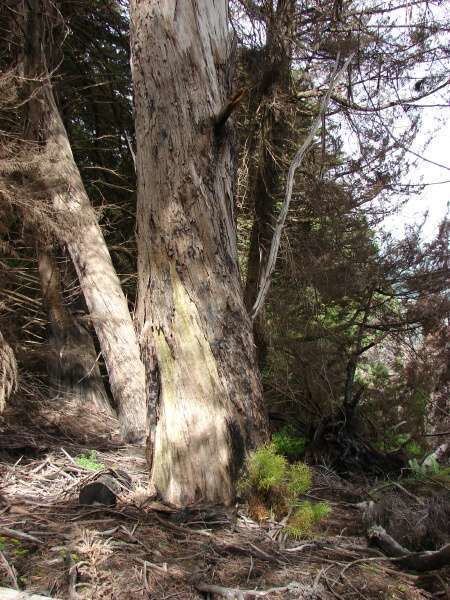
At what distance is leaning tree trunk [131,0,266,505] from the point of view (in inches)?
115

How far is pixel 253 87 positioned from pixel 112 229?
3194 millimetres

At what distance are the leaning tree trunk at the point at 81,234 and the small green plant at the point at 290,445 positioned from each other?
1342 mm

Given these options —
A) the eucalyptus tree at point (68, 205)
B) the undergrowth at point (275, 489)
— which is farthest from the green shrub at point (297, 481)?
the eucalyptus tree at point (68, 205)

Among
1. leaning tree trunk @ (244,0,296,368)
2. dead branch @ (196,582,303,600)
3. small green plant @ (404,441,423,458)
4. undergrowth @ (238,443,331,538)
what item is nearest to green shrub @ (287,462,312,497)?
undergrowth @ (238,443,331,538)

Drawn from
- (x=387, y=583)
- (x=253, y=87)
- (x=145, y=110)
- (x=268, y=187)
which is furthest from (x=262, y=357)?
A: (x=387, y=583)

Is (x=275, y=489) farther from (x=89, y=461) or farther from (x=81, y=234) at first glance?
(x=81, y=234)

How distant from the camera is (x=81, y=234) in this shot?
572 centimetres

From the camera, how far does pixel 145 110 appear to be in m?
3.36

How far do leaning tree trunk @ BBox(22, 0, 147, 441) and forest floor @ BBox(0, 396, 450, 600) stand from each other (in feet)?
6.55

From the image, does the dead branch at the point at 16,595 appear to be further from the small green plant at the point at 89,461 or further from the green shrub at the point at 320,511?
the small green plant at the point at 89,461

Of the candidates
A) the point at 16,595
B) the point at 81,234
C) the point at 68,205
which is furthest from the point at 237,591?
the point at 68,205

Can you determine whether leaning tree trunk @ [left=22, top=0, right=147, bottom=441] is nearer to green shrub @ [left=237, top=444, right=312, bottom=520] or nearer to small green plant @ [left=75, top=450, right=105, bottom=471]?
small green plant @ [left=75, top=450, right=105, bottom=471]

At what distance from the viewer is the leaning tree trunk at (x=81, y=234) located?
529cm

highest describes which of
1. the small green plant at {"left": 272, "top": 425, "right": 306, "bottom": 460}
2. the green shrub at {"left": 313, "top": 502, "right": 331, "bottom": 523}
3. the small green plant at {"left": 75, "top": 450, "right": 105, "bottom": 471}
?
the green shrub at {"left": 313, "top": 502, "right": 331, "bottom": 523}
